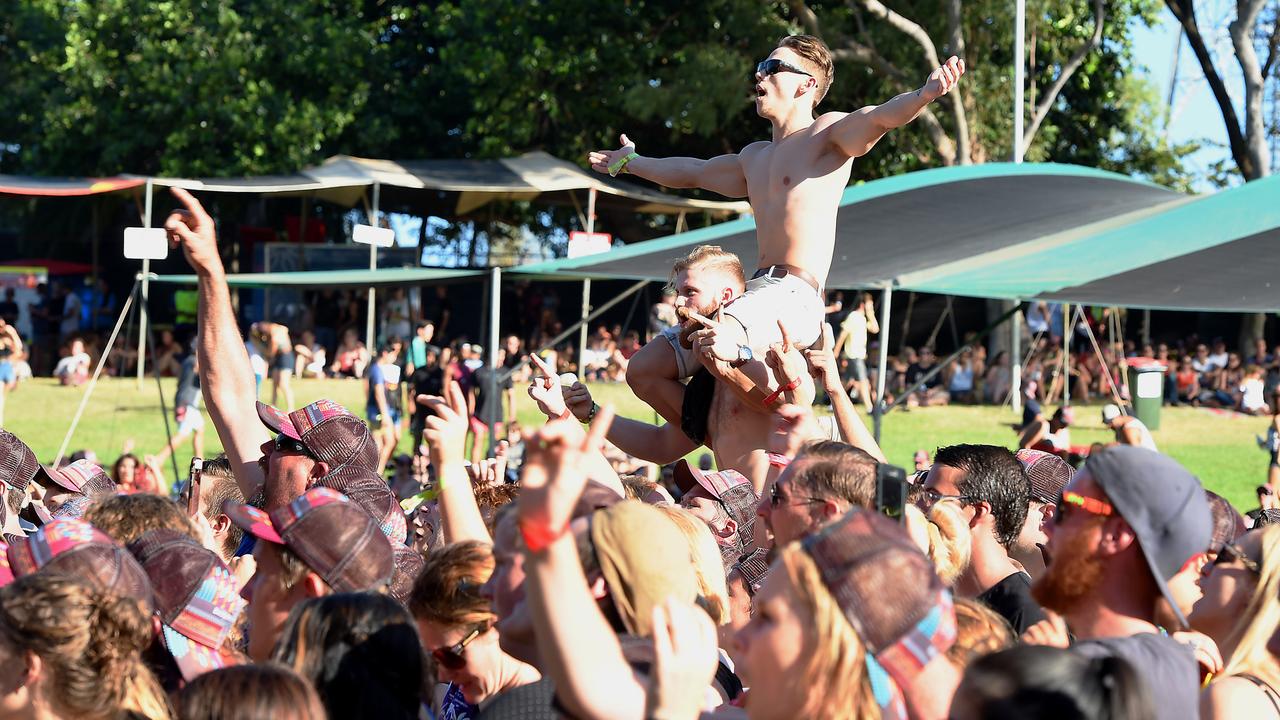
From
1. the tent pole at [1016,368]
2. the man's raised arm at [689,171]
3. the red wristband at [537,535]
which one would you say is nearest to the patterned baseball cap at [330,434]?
the man's raised arm at [689,171]

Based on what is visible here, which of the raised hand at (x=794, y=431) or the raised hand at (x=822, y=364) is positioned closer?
the raised hand at (x=794, y=431)

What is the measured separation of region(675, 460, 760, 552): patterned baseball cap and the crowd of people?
1 cm

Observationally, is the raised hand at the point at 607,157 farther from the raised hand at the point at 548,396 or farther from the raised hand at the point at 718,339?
the raised hand at the point at 548,396

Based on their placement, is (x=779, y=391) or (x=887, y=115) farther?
(x=887, y=115)

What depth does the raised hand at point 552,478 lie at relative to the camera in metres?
2.12

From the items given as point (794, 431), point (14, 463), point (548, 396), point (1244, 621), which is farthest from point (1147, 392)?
point (1244, 621)

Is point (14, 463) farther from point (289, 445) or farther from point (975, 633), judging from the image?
point (975, 633)

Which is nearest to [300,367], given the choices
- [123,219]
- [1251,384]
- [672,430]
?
[123,219]

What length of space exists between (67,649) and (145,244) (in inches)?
362

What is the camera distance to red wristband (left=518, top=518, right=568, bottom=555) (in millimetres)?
2141

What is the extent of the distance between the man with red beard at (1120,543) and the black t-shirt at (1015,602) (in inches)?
33.2

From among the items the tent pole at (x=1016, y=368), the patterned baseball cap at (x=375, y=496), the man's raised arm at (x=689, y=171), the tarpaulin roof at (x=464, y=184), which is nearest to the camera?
the patterned baseball cap at (x=375, y=496)

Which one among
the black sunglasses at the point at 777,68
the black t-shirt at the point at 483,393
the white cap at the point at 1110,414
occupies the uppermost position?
the black sunglasses at the point at 777,68

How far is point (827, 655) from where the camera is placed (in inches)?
86.4
